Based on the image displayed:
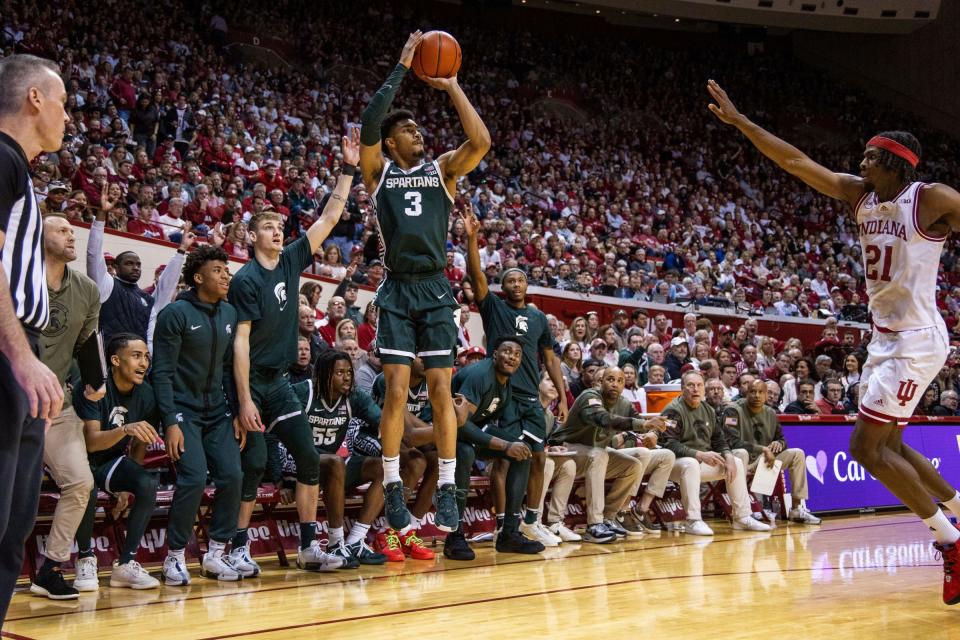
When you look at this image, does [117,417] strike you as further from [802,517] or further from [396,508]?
[802,517]

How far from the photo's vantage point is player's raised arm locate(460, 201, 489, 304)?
7.62 meters

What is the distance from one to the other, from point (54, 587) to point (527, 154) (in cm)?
1853

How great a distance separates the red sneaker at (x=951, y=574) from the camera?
5273 millimetres

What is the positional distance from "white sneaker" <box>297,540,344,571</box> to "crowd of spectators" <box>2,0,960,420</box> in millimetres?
2396

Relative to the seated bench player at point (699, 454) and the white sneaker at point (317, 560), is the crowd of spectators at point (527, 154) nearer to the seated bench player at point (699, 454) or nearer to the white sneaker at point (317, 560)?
the seated bench player at point (699, 454)

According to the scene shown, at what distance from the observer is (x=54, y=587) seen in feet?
19.2

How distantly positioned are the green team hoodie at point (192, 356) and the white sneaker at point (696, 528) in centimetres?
488

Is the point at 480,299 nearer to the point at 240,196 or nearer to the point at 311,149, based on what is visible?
the point at 240,196

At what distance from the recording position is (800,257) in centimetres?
2350

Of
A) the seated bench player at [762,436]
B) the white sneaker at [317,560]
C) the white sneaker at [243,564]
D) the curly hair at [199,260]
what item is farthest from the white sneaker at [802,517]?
the curly hair at [199,260]

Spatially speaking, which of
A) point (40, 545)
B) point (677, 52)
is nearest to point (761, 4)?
point (677, 52)

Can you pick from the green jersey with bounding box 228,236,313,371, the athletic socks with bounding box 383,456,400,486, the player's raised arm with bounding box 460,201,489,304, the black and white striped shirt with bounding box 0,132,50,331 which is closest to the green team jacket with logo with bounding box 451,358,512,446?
the player's raised arm with bounding box 460,201,489,304

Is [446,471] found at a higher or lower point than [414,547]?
higher

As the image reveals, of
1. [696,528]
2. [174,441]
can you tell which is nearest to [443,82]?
[174,441]
